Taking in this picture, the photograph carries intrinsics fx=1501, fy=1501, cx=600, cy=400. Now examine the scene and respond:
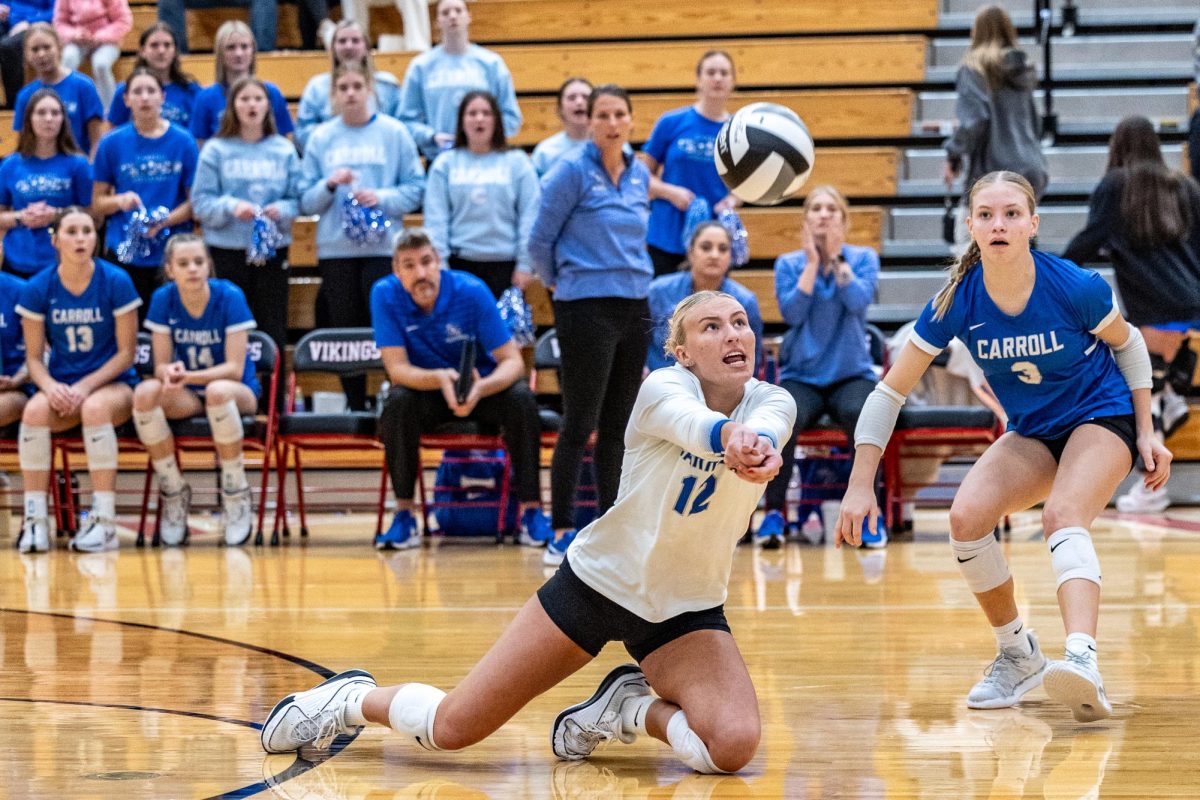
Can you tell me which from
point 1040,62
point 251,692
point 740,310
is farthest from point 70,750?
point 1040,62

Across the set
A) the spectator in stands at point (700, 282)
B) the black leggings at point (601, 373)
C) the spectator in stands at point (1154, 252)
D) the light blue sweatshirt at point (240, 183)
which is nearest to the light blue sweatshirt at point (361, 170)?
the light blue sweatshirt at point (240, 183)

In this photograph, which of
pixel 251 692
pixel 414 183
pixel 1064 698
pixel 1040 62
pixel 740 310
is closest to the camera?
pixel 740 310

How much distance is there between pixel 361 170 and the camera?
7.98 meters

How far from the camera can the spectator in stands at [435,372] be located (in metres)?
6.85

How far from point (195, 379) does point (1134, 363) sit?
185 inches

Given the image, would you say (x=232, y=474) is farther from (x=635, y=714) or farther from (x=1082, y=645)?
(x=1082, y=645)

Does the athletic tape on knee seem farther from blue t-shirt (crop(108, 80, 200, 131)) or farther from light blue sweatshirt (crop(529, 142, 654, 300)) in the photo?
blue t-shirt (crop(108, 80, 200, 131))

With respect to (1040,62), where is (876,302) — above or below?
below

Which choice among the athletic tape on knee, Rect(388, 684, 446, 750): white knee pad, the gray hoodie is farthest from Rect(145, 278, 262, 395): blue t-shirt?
the athletic tape on knee

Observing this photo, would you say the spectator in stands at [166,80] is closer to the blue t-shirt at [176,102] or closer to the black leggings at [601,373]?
the blue t-shirt at [176,102]

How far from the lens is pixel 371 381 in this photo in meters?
9.01

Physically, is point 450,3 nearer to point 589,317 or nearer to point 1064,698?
point 589,317

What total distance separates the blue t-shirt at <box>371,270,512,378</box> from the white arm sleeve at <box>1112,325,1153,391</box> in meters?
3.70

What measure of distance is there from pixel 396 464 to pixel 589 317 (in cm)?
142
